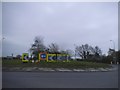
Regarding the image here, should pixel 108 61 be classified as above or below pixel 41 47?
below

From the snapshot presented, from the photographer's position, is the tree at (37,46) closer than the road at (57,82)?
No

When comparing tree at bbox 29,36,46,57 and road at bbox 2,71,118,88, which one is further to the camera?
tree at bbox 29,36,46,57

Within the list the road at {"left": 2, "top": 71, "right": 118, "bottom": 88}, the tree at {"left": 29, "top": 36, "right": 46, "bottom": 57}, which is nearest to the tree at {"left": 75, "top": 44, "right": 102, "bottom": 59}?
the tree at {"left": 29, "top": 36, "right": 46, "bottom": 57}

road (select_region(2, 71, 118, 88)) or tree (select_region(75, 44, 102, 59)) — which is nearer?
road (select_region(2, 71, 118, 88))

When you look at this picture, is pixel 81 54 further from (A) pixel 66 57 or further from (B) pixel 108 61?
(A) pixel 66 57

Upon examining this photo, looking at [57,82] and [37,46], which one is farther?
[37,46]

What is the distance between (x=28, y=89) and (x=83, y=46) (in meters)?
97.7

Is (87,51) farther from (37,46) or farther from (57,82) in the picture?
(57,82)

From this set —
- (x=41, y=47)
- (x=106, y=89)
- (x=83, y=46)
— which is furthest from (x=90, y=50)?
(x=106, y=89)

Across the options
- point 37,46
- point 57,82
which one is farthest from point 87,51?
point 57,82

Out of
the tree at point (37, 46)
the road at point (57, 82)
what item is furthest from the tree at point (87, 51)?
the road at point (57, 82)

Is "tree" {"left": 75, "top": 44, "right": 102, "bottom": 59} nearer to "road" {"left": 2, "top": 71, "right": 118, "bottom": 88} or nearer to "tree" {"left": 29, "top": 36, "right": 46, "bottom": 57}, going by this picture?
"tree" {"left": 29, "top": 36, "right": 46, "bottom": 57}

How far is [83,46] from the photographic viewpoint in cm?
10781

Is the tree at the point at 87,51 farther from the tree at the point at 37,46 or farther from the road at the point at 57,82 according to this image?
the road at the point at 57,82
